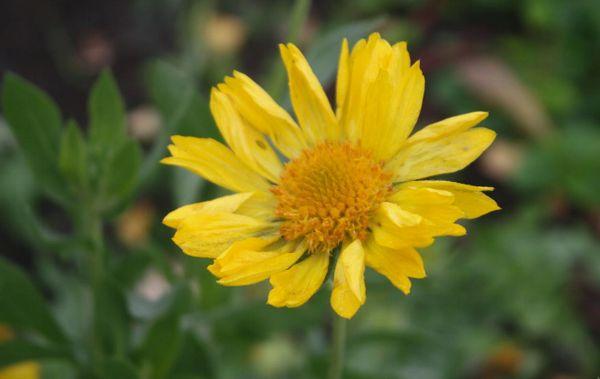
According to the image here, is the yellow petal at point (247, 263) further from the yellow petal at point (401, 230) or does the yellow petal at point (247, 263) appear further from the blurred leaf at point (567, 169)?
the blurred leaf at point (567, 169)

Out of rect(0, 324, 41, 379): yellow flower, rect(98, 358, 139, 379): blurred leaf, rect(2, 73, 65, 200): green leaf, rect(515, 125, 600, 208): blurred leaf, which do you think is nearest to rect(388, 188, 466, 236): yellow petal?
rect(98, 358, 139, 379): blurred leaf

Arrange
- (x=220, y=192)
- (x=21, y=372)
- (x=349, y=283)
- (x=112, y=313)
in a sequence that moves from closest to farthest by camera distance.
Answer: (x=349, y=283), (x=112, y=313), (x=220, y=192), (x=21, y=372)

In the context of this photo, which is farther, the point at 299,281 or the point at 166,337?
the point at 166,337

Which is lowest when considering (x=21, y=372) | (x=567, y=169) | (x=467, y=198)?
(x=567, y=169)

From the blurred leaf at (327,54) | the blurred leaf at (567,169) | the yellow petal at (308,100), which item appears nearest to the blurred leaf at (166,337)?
the yellow petal at (308,100)

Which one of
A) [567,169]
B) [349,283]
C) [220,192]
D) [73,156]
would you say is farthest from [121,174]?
[567,169]

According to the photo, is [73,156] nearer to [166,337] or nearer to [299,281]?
[166,337]
